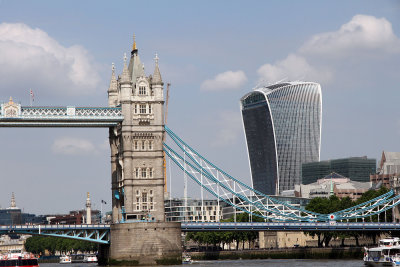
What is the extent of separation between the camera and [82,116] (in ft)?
347

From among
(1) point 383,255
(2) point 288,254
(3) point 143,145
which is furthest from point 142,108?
(2) point 288,254

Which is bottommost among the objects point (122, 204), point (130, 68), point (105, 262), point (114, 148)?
point (105, 262)

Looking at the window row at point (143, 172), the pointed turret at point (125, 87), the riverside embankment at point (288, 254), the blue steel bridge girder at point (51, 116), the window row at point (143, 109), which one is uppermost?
the pointed turret at point (125, 87)

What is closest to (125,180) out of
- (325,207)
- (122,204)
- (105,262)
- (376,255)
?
(122,204)

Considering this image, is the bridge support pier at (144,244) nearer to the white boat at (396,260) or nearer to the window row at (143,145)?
the window row at (143,145)

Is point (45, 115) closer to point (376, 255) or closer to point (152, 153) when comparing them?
point (152, 153)

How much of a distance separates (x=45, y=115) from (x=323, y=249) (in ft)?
156

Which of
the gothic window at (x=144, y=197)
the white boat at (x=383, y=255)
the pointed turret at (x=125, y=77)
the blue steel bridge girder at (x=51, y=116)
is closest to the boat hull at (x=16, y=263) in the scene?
the gothic window at (x=144, y=197)

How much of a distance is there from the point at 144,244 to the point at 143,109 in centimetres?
1656

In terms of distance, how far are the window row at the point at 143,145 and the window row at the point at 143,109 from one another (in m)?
3.59

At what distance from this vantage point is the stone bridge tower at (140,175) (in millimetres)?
103875

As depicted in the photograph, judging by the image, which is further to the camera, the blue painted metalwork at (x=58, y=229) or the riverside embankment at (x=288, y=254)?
the riverside embankment at (x=288, y=254)

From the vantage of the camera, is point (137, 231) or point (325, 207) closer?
point (137, 231)

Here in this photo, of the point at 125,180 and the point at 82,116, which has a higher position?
the point at 82,116
